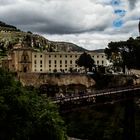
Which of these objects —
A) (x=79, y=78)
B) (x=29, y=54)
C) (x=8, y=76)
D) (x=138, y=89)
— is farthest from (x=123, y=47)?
(x=8, y=76)

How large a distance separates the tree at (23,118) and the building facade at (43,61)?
72.3m

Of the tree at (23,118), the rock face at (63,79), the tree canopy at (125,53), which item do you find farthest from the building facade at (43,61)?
the tree at (23,118)

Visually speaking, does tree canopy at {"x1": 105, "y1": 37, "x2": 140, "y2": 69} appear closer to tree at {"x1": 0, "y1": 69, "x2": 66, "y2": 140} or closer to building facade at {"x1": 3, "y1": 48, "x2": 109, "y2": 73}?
building facade at {"x1": 3, "y1": 48, "x2": 109, "y2": 73}

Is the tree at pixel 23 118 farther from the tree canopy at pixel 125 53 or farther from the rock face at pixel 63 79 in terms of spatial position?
the tree canopy at pixel 125 53

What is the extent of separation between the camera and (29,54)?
114 meters

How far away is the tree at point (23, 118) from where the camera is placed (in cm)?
2911

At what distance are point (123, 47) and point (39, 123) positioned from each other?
6972 cm

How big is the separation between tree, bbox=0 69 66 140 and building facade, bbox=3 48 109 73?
72.3 metres

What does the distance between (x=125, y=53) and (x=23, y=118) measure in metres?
64.8

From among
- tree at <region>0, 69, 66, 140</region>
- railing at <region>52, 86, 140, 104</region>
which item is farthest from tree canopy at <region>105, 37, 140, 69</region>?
tree at <region>0, 69, 66, 140</region>

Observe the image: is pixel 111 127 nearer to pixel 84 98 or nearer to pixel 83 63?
pixel 84 98

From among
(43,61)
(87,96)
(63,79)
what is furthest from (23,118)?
(43,61)

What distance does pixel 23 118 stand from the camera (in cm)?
3000

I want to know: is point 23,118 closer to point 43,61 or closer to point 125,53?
point 125,53
